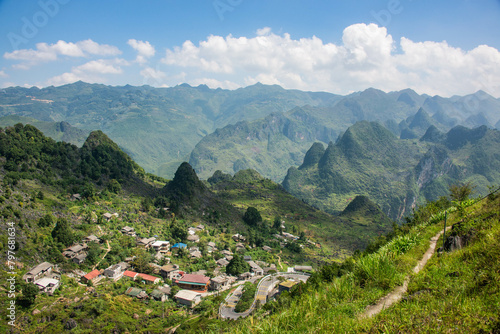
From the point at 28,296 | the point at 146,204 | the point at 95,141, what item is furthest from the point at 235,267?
the point at 95,141

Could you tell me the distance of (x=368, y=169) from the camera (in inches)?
6270

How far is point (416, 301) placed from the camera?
141 inches

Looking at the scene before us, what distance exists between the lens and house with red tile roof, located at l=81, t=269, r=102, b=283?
28.6m

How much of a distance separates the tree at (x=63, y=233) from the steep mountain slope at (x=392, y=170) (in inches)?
4546

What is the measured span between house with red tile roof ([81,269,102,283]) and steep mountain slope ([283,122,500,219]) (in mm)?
114862

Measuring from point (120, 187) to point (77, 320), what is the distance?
32851 mm

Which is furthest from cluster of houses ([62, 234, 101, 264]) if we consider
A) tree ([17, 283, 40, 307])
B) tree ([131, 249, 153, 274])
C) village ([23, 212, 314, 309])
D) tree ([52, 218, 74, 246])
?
tree ([17, 283, 40, 307])

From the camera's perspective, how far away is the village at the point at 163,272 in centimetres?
2808

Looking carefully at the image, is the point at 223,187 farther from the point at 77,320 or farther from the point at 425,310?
the point at 425,310

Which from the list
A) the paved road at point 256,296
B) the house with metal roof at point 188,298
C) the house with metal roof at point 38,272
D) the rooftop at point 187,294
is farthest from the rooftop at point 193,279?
the house with metal roof at point 38,272

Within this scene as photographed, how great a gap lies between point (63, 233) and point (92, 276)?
742 cm

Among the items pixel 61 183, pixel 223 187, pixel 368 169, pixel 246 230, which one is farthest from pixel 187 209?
pixel 368 169

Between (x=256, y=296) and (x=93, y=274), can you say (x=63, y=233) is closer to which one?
(x=93, y=274)

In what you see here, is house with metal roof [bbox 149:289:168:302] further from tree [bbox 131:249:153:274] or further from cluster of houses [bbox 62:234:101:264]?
cluster of houses [bbox 62:234:101:264]
